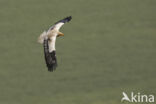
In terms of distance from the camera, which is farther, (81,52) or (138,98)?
(81,52)

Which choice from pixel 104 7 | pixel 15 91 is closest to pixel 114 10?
pixel 104 7

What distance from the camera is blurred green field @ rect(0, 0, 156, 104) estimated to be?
20844mm

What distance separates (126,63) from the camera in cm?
2314

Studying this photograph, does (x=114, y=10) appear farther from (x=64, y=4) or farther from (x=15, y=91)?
(x=15, y=91)

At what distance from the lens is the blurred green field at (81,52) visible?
20.8 m

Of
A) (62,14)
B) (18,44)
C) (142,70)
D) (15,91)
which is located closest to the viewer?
(15,91)

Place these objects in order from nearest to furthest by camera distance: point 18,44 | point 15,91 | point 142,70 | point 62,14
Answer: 1. point 15,91
2. point 142,70
3. point 18,44
4. point 62,14

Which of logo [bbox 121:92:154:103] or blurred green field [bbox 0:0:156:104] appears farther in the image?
blurred green field [bbox 0:0:156:104]

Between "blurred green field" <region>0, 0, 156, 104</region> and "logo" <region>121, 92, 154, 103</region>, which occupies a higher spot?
"blurred green field" <region>0, 0, 156, 104</region>

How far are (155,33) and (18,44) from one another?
19.5ft

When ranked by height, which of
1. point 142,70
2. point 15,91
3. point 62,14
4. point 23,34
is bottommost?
point 15,91

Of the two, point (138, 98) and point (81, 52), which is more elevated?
point (81, 52)

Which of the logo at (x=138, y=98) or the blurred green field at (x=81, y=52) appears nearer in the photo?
the logo at (x=138, y=98)

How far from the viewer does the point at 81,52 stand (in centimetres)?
2366
